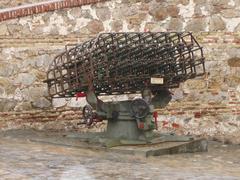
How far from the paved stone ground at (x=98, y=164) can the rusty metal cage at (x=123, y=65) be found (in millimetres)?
968

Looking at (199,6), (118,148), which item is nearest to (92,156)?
(118,148)

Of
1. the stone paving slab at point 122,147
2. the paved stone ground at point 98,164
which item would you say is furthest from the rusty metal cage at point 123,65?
the paved stone ground at point 98,164

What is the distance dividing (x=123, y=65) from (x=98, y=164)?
5.49 feet

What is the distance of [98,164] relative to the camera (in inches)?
243

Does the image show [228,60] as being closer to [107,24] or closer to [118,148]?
[107,24]

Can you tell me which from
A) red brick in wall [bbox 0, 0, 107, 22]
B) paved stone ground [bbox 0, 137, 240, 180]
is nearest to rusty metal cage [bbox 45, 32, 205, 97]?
paved stone ground [bbox 0, 137, 240, 180]

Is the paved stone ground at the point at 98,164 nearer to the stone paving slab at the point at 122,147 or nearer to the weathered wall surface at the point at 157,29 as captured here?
the stone paving slab at the point at 122,147

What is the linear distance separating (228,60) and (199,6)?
1.12 metres

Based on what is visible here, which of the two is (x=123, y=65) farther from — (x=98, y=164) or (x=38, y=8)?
(x=38, y=8)

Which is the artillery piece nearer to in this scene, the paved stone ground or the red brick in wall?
the paved stone ground

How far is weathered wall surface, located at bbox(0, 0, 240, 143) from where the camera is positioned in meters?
9.52

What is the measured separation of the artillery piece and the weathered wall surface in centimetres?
173

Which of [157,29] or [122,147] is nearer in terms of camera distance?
[122,147]

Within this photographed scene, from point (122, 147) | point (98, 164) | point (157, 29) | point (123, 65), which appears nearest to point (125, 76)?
Answer: point (123, 65)
